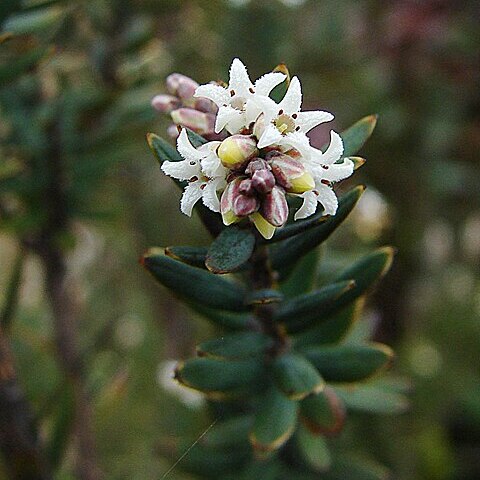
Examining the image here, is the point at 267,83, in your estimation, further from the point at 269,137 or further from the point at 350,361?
the point at 350,361

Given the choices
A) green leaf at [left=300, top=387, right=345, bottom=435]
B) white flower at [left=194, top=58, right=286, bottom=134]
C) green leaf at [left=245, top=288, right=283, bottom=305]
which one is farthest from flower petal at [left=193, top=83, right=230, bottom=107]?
green leaf at [left=300, top=387, right=345, bottom=435]

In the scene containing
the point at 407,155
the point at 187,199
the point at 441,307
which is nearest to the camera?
the point at 187,199

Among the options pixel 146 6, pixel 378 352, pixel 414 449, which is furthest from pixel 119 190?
pixel 378 352

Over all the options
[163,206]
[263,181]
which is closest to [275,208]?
[263,181]

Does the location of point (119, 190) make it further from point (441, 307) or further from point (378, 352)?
point (378, 352)

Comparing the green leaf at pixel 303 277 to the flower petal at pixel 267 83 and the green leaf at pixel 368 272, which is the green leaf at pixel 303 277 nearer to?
the green leaf at pixel 368 272

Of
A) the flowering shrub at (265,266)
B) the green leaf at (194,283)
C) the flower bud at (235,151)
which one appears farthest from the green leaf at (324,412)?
Answer: the flower bud at (235,151)
